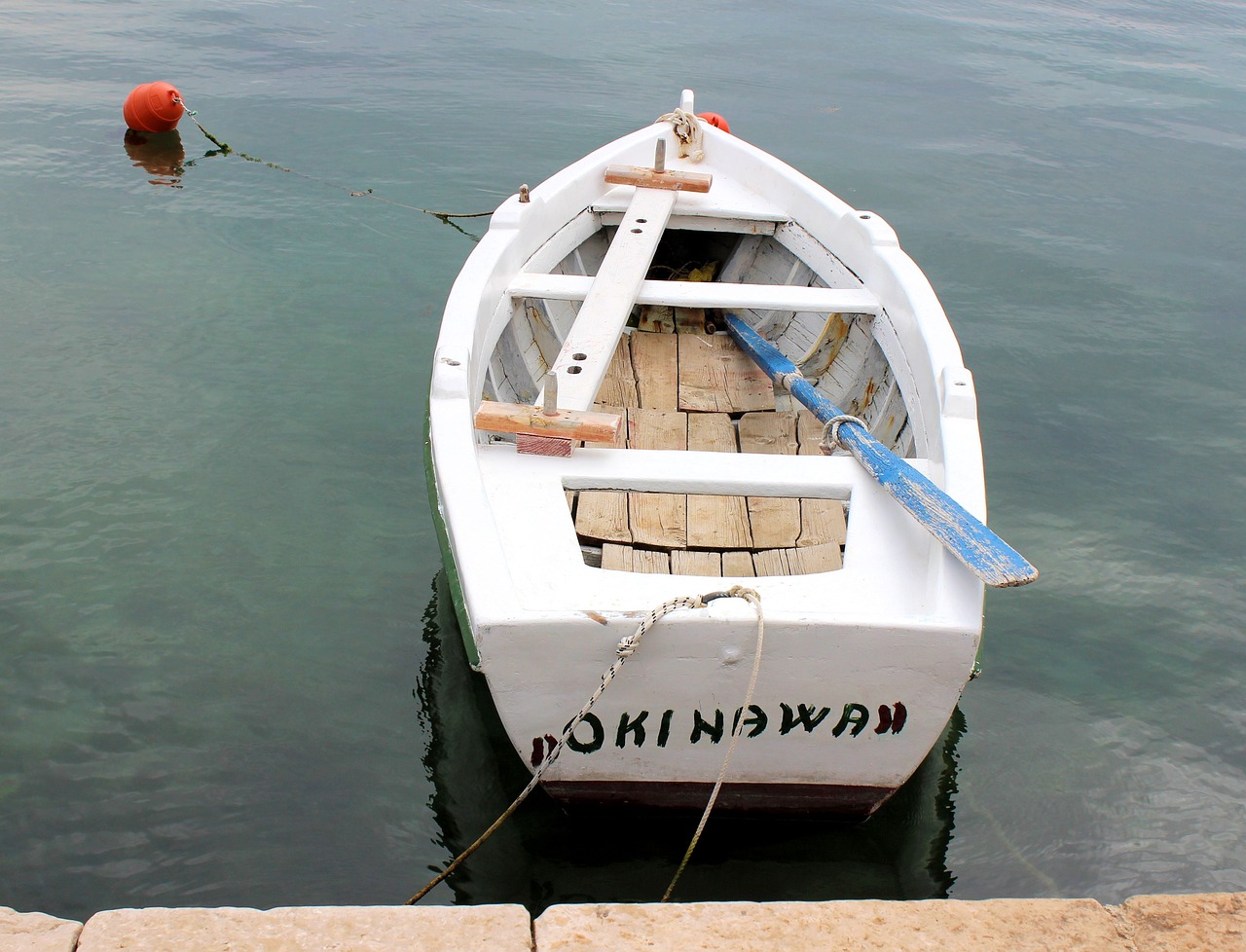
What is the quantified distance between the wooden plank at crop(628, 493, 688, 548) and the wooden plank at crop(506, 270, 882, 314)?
50.1 inches

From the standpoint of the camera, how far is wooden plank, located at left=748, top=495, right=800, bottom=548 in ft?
11.1

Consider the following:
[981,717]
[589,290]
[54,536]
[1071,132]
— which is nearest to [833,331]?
[589,290]

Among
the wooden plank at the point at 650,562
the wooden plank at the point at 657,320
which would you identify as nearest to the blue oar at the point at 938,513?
the wooden plank at the point at 650,562

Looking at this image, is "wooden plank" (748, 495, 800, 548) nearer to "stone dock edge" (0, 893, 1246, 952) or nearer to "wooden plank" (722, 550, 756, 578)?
"wooden plank" (722, 550, 756, 578)

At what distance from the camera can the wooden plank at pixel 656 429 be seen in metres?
4.32

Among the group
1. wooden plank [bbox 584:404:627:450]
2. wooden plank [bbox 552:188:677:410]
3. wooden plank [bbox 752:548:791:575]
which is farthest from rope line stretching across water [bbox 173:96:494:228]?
wooden plank [bbox 752:548:791:575]

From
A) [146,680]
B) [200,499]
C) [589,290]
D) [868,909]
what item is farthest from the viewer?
[200,499]

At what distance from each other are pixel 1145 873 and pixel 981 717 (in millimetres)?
819

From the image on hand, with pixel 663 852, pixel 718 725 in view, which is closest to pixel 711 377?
pixel 663 852

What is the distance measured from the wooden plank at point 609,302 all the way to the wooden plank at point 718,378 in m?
0.52

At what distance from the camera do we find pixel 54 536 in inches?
190

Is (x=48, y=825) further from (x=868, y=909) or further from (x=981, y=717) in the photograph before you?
(x=981, y=717)

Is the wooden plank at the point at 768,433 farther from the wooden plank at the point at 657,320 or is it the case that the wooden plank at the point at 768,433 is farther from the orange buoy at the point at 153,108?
the orange buoy at the point at 153,108

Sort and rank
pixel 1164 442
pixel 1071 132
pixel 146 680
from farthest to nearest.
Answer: pixel 1071 132 < pixel 1164 442 < pixel 146 680
